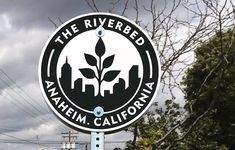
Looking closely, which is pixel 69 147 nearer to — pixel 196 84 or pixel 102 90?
A: pixel 196 84

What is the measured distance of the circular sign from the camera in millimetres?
2756

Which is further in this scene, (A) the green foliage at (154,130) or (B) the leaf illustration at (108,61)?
(A) the green foliage at (154,130)

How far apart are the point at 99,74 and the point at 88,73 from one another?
53mm

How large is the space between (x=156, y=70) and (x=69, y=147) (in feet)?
208

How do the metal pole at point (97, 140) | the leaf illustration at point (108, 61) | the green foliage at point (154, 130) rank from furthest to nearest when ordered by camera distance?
the green foliage at point (154, 130) → the leaf illustration at point (108, 61) → the metal pole at point (97, 140)

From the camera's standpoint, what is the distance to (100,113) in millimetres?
2758

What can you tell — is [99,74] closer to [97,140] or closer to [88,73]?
[88,73]

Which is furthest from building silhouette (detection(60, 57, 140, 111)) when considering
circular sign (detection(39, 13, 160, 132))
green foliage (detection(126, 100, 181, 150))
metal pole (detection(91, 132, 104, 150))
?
green foliage (detection(126, 100, 181, 150))

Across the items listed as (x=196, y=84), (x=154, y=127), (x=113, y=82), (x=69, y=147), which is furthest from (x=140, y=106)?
(x=69, y=147)

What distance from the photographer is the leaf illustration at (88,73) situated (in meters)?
2.79

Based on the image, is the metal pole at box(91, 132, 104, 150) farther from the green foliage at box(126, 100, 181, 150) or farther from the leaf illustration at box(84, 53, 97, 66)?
the green foliage at box(126, 100, 181, 150)

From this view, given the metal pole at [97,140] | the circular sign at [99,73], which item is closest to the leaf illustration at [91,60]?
the circular sign at [99,73]

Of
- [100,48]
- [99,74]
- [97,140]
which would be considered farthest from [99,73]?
[97,140]

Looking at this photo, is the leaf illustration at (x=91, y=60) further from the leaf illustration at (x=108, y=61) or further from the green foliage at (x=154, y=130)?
the green foliage at (x=154, y=130)
